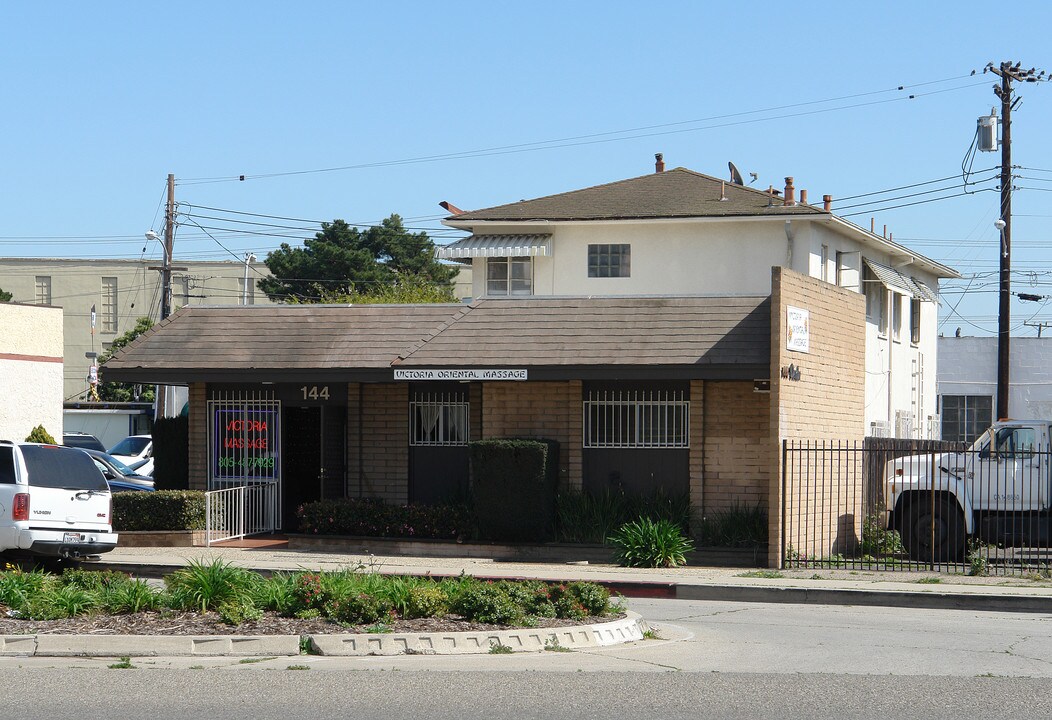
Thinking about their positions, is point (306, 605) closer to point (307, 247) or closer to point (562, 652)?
point (562, 652)

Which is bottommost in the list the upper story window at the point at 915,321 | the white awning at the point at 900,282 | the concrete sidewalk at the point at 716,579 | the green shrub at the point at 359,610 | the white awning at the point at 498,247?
the concrete sidewalk at the point at 716,579

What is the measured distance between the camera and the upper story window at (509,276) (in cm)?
3684

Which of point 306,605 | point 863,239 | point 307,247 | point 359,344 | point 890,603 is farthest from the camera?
point 307,247

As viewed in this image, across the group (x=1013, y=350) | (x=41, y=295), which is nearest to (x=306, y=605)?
(x=1013, y=350)

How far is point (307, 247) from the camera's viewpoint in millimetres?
74250

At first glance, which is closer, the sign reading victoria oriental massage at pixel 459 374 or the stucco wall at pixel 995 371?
the sign reading victoria oriental massage at pixel 459 374

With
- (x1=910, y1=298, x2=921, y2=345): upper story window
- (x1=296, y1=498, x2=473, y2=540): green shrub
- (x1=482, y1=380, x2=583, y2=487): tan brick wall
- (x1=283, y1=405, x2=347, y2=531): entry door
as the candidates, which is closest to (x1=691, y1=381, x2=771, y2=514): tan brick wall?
(x1=482, y1=380, x2=583, y2=487): tan brick wall

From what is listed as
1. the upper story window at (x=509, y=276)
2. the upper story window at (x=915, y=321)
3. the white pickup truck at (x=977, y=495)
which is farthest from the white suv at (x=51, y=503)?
the upper story window at (x=915, y=321)

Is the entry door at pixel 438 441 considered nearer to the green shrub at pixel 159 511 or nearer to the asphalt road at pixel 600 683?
the green shrub at pixel 159 511

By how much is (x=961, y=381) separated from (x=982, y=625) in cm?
3623

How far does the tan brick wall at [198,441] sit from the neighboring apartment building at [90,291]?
5680 centimetres

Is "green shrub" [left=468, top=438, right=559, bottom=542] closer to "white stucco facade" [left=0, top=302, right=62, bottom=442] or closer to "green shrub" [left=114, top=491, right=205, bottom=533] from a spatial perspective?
"green shrub" [left=114, top=491, right=205, bottom=533]

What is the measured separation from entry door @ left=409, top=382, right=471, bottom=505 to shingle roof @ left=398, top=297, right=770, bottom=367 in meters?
Result: 1.17

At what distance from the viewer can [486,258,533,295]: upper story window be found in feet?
121
